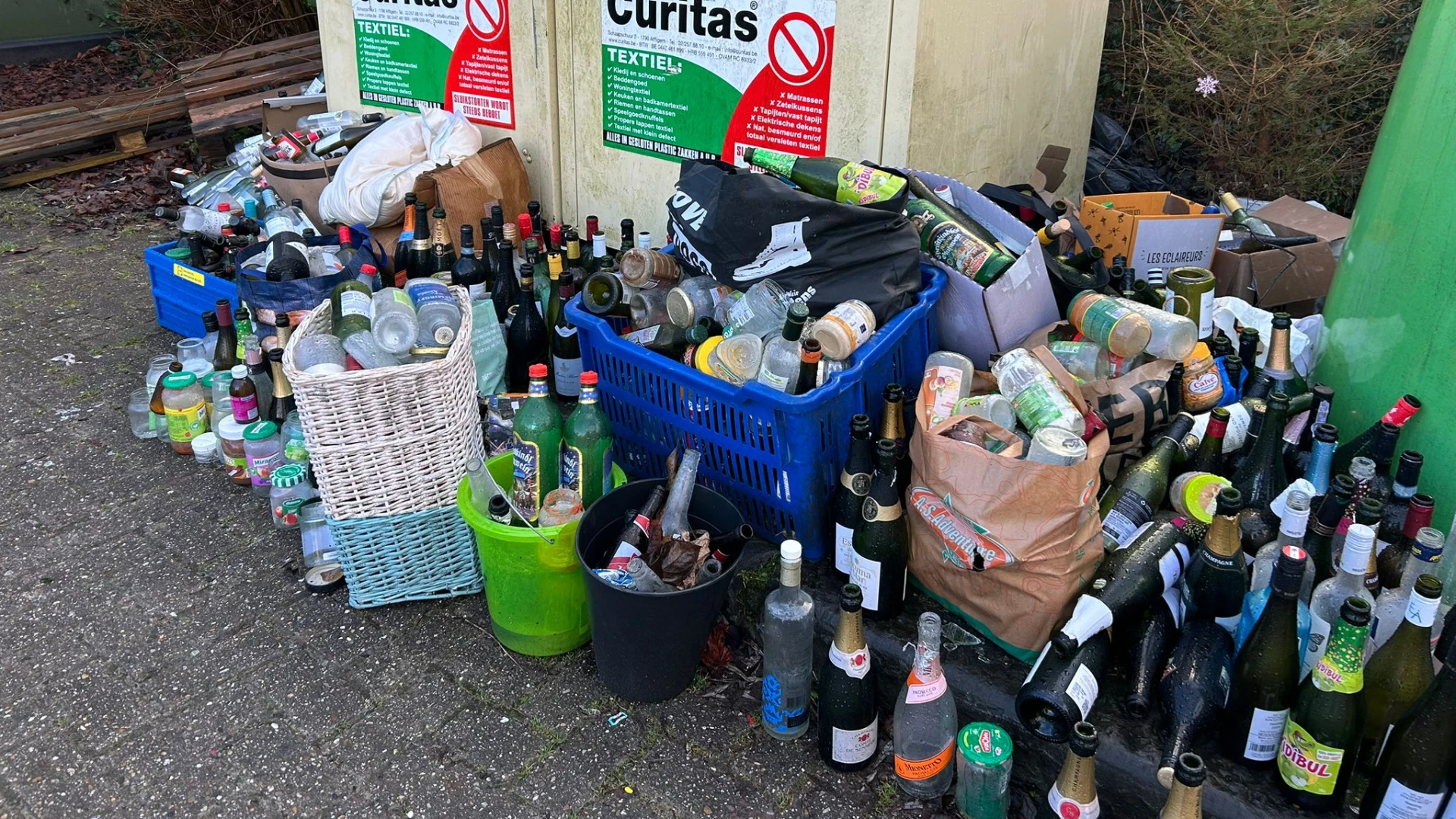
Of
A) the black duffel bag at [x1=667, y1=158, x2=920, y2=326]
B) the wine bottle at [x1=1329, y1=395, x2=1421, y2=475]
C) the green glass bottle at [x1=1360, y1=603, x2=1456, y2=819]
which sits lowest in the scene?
the green glass bottle at [x1=1360, y1=603, x2=1456, y2=819]

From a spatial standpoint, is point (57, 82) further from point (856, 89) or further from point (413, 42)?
point (856, 89)

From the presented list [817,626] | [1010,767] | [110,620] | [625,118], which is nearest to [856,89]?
[625,118]

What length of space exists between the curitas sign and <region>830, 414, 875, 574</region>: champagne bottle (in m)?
1.72

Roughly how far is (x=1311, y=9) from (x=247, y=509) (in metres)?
5.42

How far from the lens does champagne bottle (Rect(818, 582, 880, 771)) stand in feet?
7.31

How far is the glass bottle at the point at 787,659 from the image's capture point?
2320mm

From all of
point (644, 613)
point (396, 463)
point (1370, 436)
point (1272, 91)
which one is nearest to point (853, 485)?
point (644, 613)

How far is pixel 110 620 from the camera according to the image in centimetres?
284

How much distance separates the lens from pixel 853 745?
7.51ft

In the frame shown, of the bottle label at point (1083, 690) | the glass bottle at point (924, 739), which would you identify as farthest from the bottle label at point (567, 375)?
the bottle label at point (1083, 690)

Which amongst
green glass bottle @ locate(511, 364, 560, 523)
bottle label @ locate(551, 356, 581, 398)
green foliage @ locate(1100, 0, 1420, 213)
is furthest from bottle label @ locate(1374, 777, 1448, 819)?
green foliage @ locate(1100, 0, 1420, 213)

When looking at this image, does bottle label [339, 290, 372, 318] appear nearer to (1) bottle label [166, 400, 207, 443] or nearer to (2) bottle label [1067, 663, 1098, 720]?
(1) bottle label [166, 400, 207, 443]

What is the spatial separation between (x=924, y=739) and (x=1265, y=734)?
27.7 inches

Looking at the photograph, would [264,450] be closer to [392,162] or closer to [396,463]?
[396,463]
